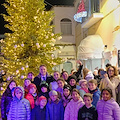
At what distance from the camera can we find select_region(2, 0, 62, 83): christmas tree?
34.5ft

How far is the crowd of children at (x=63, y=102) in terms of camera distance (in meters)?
4.18

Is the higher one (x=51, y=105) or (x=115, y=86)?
(x=115, y=86)

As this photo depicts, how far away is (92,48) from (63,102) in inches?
414

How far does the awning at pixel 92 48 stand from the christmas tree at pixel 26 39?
15.7 feet

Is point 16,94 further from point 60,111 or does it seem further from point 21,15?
point 21,15

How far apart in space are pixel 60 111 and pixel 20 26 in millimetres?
6840

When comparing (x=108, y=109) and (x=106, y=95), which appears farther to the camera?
(x=106, y=95)

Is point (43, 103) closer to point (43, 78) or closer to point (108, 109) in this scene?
point (43, 78)

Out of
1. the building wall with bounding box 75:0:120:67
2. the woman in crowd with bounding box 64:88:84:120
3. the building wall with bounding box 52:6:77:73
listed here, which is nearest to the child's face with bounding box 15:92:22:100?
the woman in crowd with bounding box 64:88:84:120

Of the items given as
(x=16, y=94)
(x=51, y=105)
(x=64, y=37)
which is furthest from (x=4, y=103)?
(x=64, y=37)

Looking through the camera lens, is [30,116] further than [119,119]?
Yes

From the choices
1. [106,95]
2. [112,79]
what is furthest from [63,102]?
[112,79]

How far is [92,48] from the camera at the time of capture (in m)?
15.2

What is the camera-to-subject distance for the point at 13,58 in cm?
1055
